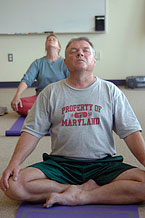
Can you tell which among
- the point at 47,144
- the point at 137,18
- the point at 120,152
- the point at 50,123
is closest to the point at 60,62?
the point at 47,144

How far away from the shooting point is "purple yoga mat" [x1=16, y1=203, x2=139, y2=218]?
1.33 m

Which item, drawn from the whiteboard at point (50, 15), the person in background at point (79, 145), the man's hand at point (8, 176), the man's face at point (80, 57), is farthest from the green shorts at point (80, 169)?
the whiteboard at point (50, 15)

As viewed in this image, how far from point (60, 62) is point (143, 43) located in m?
2.88

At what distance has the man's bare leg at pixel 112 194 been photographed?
137 cm

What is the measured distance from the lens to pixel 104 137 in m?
1.51

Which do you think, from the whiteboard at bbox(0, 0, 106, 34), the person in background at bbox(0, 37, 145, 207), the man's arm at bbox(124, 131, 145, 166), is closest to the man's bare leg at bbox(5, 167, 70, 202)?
the person in background at bbox(0, 37, 145, 207)

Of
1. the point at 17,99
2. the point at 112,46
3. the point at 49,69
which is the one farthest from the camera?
the point at 112,46

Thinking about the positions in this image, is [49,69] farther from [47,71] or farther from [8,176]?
[8,176]

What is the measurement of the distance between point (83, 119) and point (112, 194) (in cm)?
37

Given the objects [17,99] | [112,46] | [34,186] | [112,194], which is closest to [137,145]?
[112,194]

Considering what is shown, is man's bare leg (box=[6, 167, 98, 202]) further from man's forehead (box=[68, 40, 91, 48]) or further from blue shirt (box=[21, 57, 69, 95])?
blue shirt (box=[21, 57, 69, 95])

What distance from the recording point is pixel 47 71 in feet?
10.4

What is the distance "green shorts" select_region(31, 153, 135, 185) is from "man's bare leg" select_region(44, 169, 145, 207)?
6 cm

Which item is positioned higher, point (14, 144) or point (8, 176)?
point (8, 176)
